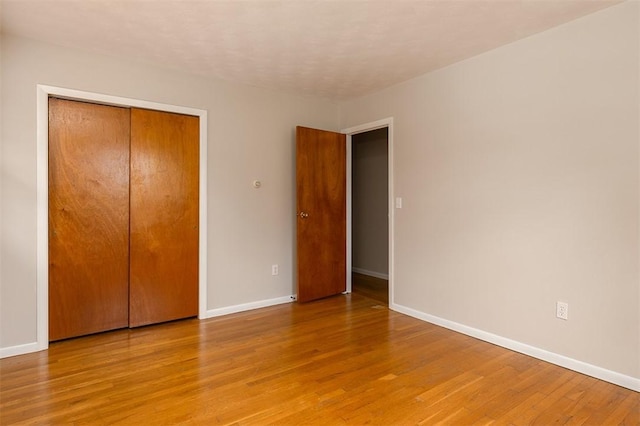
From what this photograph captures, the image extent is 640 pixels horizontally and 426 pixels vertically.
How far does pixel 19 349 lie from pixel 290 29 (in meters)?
3.07

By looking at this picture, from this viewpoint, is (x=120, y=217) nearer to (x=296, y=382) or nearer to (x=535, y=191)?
(x=296, y=382)

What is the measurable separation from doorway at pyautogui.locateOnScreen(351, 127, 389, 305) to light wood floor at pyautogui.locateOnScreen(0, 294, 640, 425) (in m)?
2.34

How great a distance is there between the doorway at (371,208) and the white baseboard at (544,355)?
185cm

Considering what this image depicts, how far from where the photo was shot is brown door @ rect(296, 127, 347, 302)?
405cm

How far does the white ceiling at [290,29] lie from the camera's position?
89.2 inches

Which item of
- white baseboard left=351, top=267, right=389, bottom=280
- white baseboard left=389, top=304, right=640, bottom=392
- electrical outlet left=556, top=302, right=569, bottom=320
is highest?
electrical outlet left=556, top=302, right=569, bottom=320

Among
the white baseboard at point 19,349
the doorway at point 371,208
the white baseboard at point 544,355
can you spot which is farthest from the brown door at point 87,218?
the doorway at point 371,208

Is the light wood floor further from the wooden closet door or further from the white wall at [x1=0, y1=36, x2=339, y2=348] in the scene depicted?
the white wall at [x1=0, y1=36, x2=339, y2=348]

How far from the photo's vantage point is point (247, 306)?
385 centimetres

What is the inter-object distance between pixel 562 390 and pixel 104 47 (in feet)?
13.2

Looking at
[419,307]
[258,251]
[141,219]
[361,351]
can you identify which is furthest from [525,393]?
[141,219]

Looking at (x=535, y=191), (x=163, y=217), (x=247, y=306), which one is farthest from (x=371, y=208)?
(x=163, y=217)

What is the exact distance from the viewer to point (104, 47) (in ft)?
9.45

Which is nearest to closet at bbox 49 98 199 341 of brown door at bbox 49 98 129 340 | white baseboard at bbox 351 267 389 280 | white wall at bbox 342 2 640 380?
brown door at bbox 49 98 129 340
